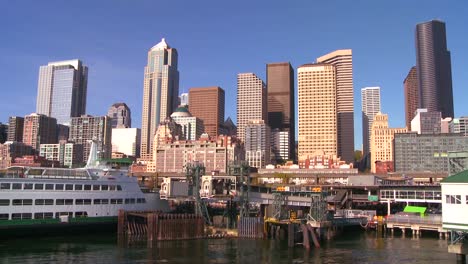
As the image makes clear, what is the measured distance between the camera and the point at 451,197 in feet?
145

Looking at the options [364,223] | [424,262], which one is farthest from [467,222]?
[364,223]

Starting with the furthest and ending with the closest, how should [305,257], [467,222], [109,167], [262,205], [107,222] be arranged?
[262,205]
[109,167]
[107,222]
[305,257]
[467,222]

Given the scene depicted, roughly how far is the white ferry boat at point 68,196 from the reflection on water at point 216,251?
3.55 metres

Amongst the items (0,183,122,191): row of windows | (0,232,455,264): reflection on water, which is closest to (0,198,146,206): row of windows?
(0,183,122,191): row of windows

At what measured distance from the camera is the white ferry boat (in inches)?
2640

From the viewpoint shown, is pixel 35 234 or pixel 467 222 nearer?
pixel 467 222

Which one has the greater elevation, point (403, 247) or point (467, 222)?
point (467, 222)

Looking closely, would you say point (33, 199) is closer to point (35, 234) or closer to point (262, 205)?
point (35, 234)

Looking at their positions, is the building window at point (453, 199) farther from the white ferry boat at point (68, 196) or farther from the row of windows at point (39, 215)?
the row of windows at point (39, 215)

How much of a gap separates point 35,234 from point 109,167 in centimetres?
1814

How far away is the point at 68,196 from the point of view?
7231cm

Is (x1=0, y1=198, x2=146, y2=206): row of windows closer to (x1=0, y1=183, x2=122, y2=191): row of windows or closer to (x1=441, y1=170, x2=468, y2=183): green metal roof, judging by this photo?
(x1=0, y1=183, x2=122, y2=191): row of windows

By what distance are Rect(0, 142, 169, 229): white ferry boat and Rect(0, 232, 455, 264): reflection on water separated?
11.6 feet

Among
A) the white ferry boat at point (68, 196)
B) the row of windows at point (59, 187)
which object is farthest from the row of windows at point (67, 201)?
the row of windows at point (59, 187)
